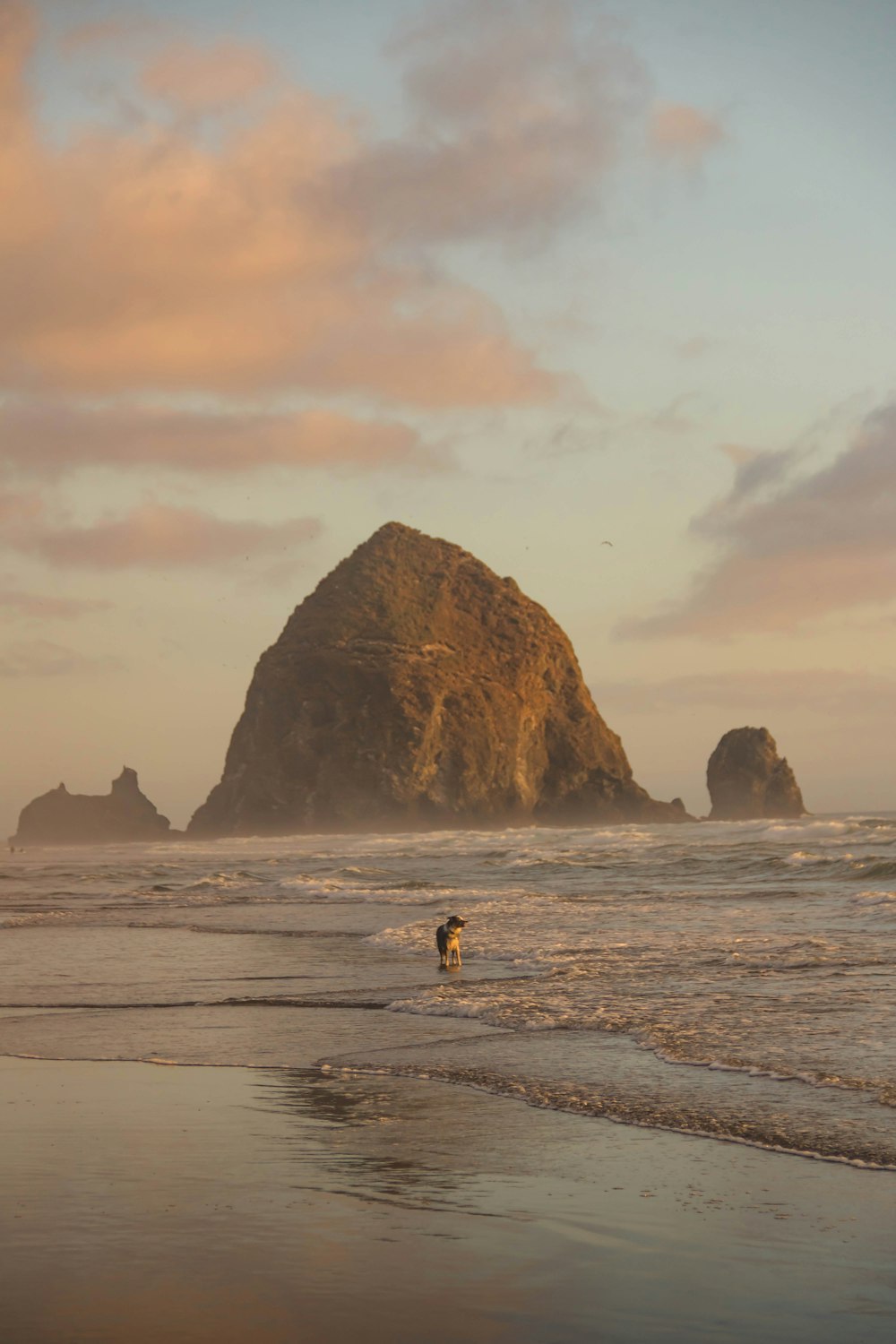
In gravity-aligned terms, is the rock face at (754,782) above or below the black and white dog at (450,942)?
above

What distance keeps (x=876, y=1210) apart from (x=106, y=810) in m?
153

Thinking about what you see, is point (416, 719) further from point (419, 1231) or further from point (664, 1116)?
point (419, 1231)

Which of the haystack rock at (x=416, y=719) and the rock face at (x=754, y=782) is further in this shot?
the rock face at (x=754, y=782)

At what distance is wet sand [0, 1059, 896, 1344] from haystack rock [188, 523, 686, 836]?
109039 mm

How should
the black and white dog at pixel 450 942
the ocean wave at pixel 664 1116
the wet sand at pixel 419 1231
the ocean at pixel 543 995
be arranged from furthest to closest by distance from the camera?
the black and white dog at pixel 450 942
the ocean at pixel 543 995
the ocean wave at pixel 664 1116
the wet sand at pixel 419 1231

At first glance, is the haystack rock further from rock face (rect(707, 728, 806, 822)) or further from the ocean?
the ocean

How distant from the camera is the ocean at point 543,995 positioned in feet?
26.8

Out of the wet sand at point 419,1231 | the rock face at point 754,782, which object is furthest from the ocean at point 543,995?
the rock face at point 754,782

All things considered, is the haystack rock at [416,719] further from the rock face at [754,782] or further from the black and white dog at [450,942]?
the black and white dog at [450,942]

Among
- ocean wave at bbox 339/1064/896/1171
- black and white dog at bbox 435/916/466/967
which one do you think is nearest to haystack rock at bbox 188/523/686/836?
black and white dog at bbox 435/916/466/967

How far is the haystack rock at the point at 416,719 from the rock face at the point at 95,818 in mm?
18910

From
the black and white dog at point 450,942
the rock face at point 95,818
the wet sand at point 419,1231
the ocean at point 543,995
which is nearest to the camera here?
the wet sand at point 419,1231

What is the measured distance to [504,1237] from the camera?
5102 millimetres

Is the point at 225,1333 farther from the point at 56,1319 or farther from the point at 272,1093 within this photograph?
the point at 272,1093
